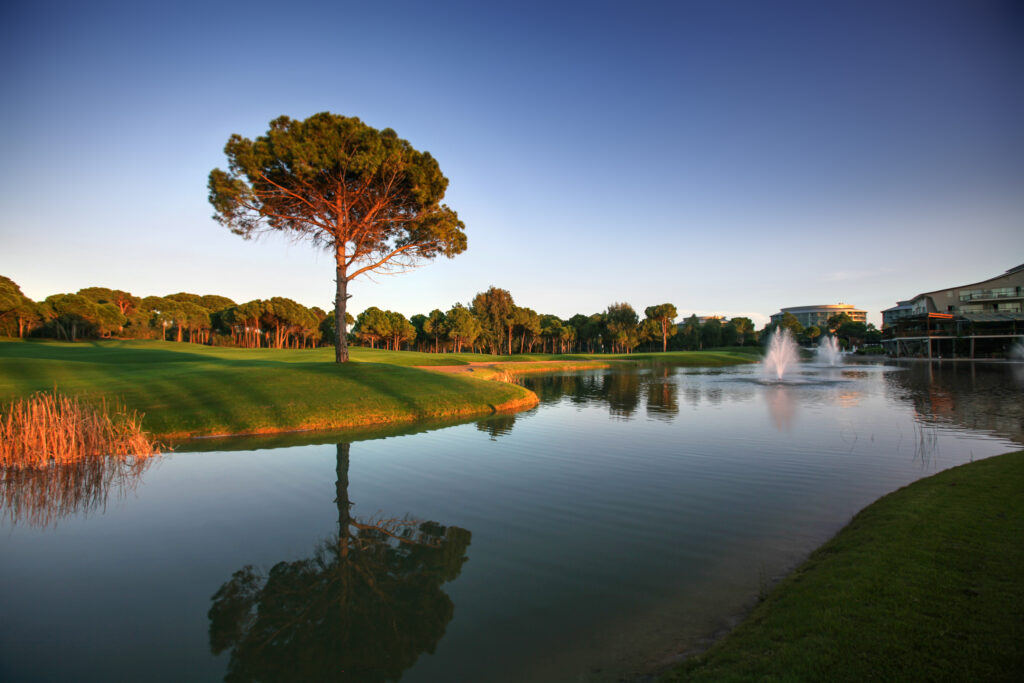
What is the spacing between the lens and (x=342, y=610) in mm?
6172

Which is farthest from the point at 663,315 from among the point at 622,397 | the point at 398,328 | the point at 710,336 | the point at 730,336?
the point at 622,397

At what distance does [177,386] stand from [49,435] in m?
9.13

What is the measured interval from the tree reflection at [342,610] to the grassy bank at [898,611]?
10.6ft

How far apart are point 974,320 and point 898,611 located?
348 ft

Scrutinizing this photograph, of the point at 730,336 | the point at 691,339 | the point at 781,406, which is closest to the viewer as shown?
the point at 781,406

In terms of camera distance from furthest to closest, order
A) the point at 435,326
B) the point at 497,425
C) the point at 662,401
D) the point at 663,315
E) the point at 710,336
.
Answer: the point at 710,336
the point at 663,315
the point at 435,326
the point at 662,401
the point at 497,425

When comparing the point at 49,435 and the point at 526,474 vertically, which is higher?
the point at 49,435

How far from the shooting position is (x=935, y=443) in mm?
15695

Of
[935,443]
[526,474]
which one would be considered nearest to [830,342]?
[935,443]

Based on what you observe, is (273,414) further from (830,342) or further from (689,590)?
(830,342)

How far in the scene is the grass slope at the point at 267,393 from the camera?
60.3 feet

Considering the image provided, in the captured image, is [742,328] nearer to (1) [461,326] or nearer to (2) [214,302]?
(1) [461,326]

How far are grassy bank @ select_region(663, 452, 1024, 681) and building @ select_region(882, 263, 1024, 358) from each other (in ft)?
323

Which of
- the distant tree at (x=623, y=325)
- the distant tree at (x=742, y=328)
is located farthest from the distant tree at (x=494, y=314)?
the distant tree at (x=742, y=328)
